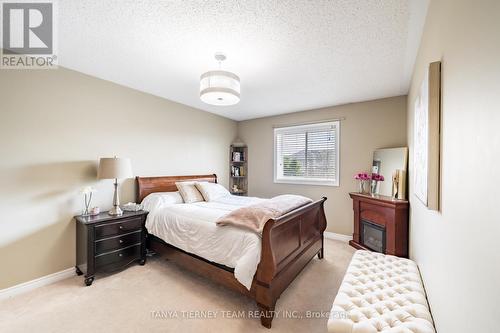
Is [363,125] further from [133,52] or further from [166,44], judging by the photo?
[133,52]

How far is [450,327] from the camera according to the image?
97cm

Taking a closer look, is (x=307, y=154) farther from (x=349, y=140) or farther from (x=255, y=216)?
(x=255, y=216)

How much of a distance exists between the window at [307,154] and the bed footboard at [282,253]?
1.42 metres

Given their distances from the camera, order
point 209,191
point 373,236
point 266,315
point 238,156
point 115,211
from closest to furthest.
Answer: point 266,315 → point 115,211 → point 373,236 → point 209,191 → point 238,156

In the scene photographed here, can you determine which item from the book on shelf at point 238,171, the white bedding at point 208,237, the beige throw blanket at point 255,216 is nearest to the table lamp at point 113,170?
the white bedding at point 208,237

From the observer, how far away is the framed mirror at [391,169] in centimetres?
291

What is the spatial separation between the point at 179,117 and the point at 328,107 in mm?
2854

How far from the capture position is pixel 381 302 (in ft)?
4.42

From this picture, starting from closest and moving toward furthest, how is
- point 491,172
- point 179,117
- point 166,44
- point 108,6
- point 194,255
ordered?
point 491,172 → point 108,6 → point 166,44 → point 194,255 → point 179,117

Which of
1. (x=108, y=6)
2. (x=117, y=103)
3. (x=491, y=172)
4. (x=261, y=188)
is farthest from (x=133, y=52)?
(x=261, y=188)

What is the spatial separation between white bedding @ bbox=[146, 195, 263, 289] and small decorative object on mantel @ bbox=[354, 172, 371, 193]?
211cm

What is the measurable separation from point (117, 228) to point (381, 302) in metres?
2.83

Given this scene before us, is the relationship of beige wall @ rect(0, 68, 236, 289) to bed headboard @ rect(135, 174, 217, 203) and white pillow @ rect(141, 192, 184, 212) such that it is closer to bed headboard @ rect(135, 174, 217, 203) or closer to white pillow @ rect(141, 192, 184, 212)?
bed headboard @ rect(135, 174, 217, 203)

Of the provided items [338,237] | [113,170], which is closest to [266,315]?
[113,170]
